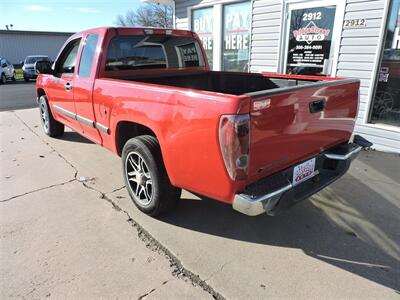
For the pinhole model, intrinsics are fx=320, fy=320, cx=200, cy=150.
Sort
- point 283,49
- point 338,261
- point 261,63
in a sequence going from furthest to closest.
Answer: point 261,63 < point 283,49 < point 338,261

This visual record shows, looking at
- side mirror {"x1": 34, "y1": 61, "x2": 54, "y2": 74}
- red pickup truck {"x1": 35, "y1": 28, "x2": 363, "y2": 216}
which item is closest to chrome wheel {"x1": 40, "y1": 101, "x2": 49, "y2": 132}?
side mirror {"x1": 34, "y1": 61, "x2": 54, "y2": 74}

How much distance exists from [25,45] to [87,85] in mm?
38802

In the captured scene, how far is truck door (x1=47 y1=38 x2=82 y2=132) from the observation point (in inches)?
184

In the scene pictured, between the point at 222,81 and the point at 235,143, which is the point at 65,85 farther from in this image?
the point at 235,143

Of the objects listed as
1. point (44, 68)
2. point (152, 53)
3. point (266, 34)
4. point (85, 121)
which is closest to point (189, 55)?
point (152, 53)

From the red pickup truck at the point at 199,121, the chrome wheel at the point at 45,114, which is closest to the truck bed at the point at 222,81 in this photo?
the red pickup truck at the point at 199,121

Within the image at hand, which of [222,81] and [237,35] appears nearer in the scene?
[222,81]

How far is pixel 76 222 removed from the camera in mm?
3322

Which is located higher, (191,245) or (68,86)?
(68,86)

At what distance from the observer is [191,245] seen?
2922 millimetres

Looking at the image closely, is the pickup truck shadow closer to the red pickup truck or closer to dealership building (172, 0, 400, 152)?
the red pickup truck

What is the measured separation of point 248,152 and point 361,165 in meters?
3.37

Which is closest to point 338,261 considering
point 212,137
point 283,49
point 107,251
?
point 212,137

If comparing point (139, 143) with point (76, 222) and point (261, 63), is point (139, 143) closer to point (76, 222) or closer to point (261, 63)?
point (76, 222)
